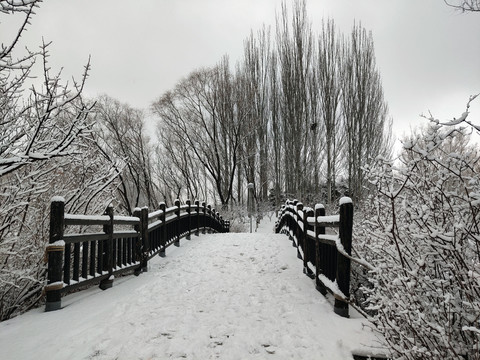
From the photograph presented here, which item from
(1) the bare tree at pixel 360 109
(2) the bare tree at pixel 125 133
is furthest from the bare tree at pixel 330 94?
(2) the bare tree at pixel 125 133

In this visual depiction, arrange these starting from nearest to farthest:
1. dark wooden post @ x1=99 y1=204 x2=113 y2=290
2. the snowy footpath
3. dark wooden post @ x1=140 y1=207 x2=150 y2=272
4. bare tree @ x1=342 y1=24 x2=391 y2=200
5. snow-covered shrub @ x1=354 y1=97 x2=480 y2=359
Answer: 1. snow-covered shrub @ x1=354 y1=97 x2=480 y2=359
2. the snowy footpath
3. dark wooden post @ x1=99 y1=204 x2=113 y2=290
4. dark wooden post @ x1=140 y1=207 x2=150 y2=272
5. bare tree @ x1=342 y1=24 x2=391 y2=200

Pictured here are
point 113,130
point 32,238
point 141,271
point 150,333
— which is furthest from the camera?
point 113,130

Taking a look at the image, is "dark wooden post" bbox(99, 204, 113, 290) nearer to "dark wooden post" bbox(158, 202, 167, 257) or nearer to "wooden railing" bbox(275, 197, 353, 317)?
"dark wooden post" bbox(158, 202, 167, 257)

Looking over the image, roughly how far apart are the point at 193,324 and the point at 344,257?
6.43ft

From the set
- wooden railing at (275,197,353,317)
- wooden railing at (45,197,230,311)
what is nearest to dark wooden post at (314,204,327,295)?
wooden railing at (275,197,353,317)

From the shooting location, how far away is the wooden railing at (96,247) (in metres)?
4.14

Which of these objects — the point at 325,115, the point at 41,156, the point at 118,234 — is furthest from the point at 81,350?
the point at 325,115

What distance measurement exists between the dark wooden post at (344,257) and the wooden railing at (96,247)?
3.50m

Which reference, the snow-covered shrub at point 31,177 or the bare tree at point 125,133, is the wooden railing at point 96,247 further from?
the bare tree at point 125,133

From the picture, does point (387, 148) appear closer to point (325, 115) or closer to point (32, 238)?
point (325, 115)

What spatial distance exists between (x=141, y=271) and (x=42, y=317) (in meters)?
2.77

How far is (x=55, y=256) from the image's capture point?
414 centimetres

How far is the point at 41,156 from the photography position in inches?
108

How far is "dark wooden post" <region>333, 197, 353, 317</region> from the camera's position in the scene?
12.5 ft
